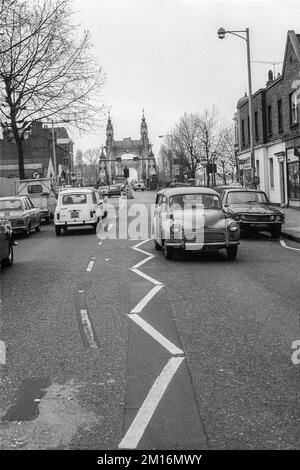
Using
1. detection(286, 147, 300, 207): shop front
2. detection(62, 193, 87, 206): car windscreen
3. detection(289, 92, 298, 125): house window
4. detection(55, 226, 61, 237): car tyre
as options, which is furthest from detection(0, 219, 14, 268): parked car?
detection(289, 92, 298, 125): house window

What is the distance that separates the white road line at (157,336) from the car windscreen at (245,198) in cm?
1346

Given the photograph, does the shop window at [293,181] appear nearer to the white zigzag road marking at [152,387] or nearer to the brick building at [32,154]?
the white zigzag road marking at [152,387]

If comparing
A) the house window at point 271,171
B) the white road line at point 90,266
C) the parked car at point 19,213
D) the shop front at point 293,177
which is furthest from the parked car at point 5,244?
the house window at point 271,171

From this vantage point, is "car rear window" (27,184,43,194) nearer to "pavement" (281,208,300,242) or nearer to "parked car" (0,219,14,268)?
"pavement" (281,208,300,242)

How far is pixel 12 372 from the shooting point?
5863 millimetres

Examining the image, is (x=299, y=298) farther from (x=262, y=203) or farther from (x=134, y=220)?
(x=134, y=220)

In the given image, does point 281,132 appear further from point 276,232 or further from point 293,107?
point 276,232

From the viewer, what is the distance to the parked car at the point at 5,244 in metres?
13.2

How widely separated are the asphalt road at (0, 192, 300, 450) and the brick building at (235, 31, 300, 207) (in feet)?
59.1

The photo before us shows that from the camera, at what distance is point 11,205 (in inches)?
918

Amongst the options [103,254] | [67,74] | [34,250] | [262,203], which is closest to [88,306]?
[103,254]

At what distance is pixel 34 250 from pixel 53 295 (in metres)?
8.06

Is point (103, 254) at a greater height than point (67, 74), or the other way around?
point (67, 74)

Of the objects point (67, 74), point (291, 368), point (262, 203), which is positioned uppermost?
point (67, 74)
